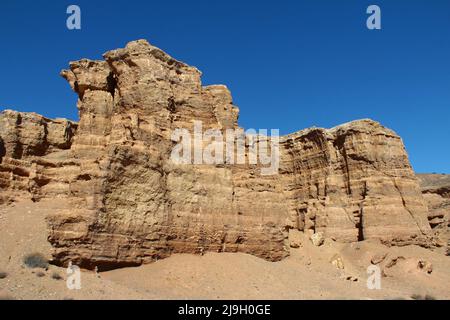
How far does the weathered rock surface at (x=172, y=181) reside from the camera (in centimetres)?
2292

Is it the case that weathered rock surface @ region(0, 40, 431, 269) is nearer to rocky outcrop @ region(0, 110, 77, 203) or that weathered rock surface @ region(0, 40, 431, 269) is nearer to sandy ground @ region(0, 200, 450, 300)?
rocky outcrop @ region(0, 110, 77, 203)

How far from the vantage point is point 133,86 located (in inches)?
1077

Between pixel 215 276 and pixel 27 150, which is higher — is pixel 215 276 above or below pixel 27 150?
below

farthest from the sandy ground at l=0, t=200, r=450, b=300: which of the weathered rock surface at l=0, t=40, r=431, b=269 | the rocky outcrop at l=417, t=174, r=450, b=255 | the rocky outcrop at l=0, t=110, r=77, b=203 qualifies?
the rocky outcrop at l=417, t=174, r=450, b=255

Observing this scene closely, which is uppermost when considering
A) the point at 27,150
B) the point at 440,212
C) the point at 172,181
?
the point at 27,150

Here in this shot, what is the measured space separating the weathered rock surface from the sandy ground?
1098mm

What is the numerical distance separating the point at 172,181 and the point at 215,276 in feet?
17.9

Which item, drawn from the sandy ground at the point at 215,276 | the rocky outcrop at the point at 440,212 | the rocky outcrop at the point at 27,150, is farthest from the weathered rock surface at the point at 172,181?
the rocky outcrop at the point at 440,212

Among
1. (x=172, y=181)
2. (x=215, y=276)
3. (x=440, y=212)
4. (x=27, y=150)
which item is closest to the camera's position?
(x=215, y=276)

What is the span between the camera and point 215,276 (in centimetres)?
2386

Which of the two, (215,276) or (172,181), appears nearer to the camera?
(215,276)

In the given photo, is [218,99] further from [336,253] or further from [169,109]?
[336,253]

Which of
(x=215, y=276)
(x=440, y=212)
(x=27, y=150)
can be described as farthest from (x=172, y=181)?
(x=440, y=212)

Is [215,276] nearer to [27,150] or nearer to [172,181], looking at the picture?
[172,181]
